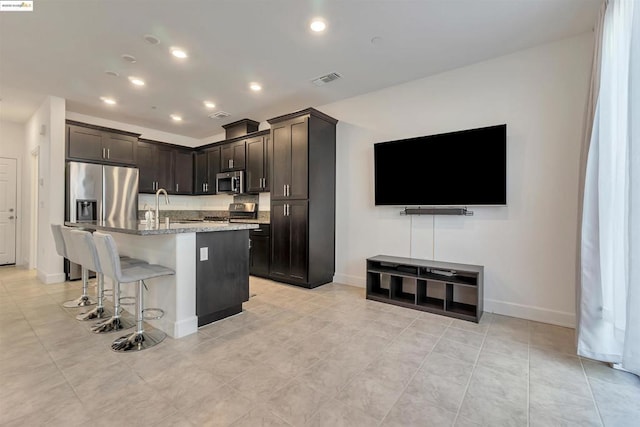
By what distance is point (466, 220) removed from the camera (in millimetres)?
3562

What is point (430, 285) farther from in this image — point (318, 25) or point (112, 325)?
point (112, 325)

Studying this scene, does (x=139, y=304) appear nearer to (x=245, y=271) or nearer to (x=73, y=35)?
(x=245, y=271)

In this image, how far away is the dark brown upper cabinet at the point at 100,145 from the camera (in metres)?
4.82

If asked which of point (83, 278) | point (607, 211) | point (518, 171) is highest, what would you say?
point (518, 171)

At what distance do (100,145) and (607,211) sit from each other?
673 centimetres

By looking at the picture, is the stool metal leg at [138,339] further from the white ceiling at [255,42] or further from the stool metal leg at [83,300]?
the white ceiling at [255,42]

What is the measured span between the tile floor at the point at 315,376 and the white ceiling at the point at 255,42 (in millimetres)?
2896

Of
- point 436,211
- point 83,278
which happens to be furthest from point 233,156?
point 436,211

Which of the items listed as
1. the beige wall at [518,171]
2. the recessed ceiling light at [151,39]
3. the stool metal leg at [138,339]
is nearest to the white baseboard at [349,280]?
the beige wall at [518,171]

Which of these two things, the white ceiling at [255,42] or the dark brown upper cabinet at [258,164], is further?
the dark brown upper cabinet at [258,164]

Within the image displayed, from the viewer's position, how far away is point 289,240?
4.49 meters

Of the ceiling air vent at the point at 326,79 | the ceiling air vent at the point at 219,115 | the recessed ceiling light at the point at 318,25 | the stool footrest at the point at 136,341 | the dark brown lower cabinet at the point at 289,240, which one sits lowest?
the stool footrest at the point at 136,341

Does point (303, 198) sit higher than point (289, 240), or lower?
higher

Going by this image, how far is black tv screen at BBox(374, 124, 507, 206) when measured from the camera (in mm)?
→ 3262
